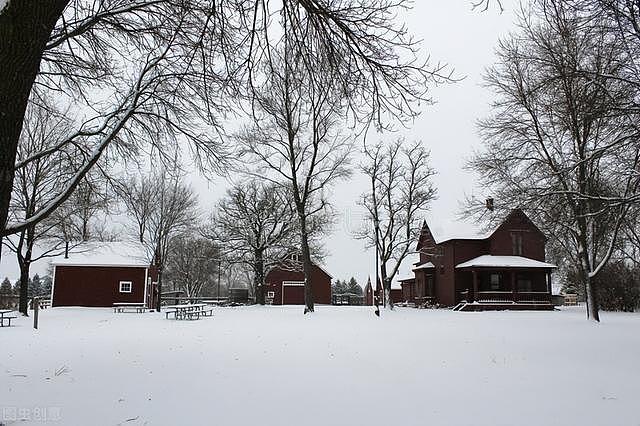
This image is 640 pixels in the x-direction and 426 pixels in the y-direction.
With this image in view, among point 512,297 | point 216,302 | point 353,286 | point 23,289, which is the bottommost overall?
point 216,302

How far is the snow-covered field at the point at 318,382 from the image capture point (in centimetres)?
582

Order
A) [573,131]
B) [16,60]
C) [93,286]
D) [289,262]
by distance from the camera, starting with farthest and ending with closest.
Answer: [289,262], [93,286], [573,131], [16,60]

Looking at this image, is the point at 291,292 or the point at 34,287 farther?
the point at 34,287

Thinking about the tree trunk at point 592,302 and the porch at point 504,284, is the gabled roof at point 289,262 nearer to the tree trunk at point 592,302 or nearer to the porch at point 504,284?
the porch at point 504,284

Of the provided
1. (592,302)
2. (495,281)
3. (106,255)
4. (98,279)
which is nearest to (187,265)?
(106,255)

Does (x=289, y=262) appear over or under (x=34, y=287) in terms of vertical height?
over

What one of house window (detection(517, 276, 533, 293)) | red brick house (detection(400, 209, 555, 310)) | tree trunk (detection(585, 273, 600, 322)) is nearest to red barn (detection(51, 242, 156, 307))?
red brick house (detection(400, 209, 555, 310))

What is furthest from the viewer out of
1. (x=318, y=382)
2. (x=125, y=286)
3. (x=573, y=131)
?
(x=125, y=286)

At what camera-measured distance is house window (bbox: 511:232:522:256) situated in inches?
1499

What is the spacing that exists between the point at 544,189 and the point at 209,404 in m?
12.2

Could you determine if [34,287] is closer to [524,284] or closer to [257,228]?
[257,228]

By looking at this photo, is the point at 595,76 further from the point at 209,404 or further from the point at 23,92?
the point at 23,92

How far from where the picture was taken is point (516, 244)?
38.1 meters

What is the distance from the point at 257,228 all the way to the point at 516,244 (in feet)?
69.7
